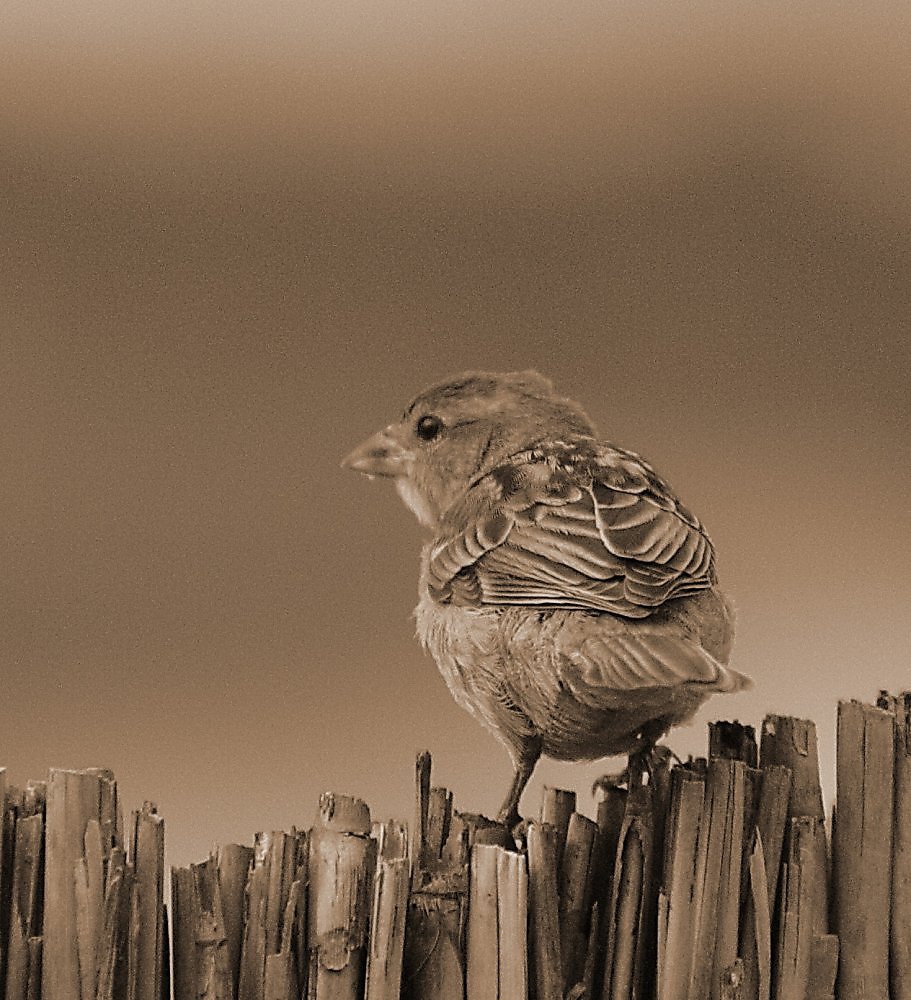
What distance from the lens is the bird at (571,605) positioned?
82.3 inches

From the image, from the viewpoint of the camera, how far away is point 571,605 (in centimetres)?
221

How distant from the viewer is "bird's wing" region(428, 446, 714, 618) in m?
2.19

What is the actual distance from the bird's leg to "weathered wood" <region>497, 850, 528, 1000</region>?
538mm

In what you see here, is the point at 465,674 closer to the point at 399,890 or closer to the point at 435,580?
the point at 435,580

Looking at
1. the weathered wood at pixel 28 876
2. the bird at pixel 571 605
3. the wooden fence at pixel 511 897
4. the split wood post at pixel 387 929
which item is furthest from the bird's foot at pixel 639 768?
the weathered wood at pixel 28 876

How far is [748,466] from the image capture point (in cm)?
287

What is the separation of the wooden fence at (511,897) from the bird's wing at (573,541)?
0.37 meters

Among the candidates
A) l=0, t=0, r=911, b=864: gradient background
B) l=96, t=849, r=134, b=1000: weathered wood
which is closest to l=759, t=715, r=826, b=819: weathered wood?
l=96, t=849, r=134, b=1000: weathered wood

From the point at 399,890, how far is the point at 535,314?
1.42 metres

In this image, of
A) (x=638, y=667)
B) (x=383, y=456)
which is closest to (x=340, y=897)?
(x=638, y=667)

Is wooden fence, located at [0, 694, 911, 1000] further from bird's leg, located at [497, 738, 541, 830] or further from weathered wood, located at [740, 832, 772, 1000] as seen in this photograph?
bird's leg, located at [497, 738, 541, 830]

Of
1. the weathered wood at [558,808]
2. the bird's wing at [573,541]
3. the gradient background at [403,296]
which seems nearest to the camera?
the weathered wood at [558,808]

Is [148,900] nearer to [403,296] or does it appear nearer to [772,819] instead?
[772,819]

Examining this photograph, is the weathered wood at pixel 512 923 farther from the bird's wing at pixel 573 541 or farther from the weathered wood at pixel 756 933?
the bird's wing at pixel 573 541
